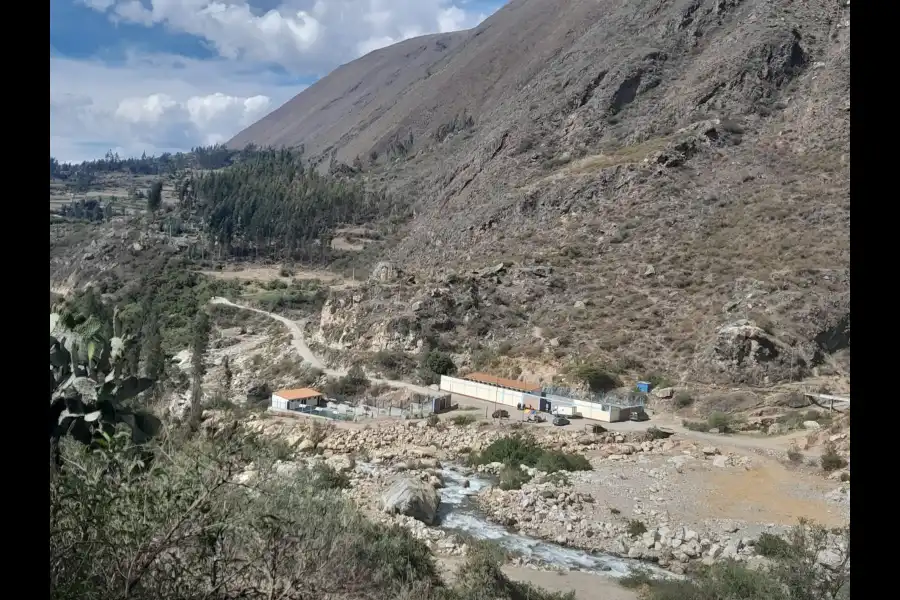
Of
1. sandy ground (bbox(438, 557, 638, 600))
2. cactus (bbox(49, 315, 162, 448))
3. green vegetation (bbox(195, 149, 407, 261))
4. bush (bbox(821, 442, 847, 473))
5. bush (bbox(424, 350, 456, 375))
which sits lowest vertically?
sandy ground (bbox(438, 557, 638, 600))

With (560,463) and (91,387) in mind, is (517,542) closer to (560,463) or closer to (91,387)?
(560,463)

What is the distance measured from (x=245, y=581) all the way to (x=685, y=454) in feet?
55.4

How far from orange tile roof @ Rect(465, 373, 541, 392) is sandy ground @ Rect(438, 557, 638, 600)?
13.5 meters

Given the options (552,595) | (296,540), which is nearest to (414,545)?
(552,595)

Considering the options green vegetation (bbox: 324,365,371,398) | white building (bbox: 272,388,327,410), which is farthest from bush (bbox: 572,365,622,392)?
white building (bbox: 272,388,327,410)

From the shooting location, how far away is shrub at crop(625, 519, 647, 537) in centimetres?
1303

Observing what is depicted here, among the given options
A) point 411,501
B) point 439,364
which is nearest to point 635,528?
point 411,501

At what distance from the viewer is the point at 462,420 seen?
22.5 meters

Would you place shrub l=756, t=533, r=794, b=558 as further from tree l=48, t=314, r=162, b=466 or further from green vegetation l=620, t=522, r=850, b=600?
tree l=48, t=314, r=162, b=466

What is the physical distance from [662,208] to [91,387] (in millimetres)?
33144

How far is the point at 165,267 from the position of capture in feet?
142

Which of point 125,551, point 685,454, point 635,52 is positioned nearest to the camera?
point 125,551

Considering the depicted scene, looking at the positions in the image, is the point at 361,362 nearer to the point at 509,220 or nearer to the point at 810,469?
the point at 509,220
